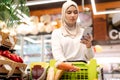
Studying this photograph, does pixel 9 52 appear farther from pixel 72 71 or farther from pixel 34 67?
pixel 72 71

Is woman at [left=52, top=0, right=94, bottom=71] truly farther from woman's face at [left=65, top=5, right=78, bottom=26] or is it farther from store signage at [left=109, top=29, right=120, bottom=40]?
store signage at [left=109, top=29, right=120, bottom=40]

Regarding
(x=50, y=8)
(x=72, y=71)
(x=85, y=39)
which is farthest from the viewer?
(x=50, y=8)

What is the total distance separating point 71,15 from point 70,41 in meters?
0.25

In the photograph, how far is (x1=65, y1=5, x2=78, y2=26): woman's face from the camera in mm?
2293

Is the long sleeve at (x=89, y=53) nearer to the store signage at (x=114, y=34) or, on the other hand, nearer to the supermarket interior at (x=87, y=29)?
the supermarket interior at (x=87, y=29)

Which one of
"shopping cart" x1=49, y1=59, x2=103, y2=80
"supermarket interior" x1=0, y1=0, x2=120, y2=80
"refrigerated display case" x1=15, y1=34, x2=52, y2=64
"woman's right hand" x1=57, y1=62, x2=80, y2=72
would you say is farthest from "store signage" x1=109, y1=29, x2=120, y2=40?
"woman's right hand" x1=57, y1=62, x2=80, y2=72

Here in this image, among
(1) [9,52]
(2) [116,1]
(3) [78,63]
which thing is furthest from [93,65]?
(2) [116,1]

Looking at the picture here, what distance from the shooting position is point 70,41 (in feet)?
7.47

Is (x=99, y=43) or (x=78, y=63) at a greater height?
(x=99, y=43)

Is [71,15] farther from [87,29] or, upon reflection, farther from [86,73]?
[87,29]

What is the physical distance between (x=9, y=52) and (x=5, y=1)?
0.55m

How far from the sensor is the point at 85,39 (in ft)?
7.38

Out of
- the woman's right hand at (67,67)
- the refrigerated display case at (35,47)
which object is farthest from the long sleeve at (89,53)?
the refrigerated display case at (35,47)

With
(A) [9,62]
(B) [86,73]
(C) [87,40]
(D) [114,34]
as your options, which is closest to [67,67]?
(B) [86,73]
